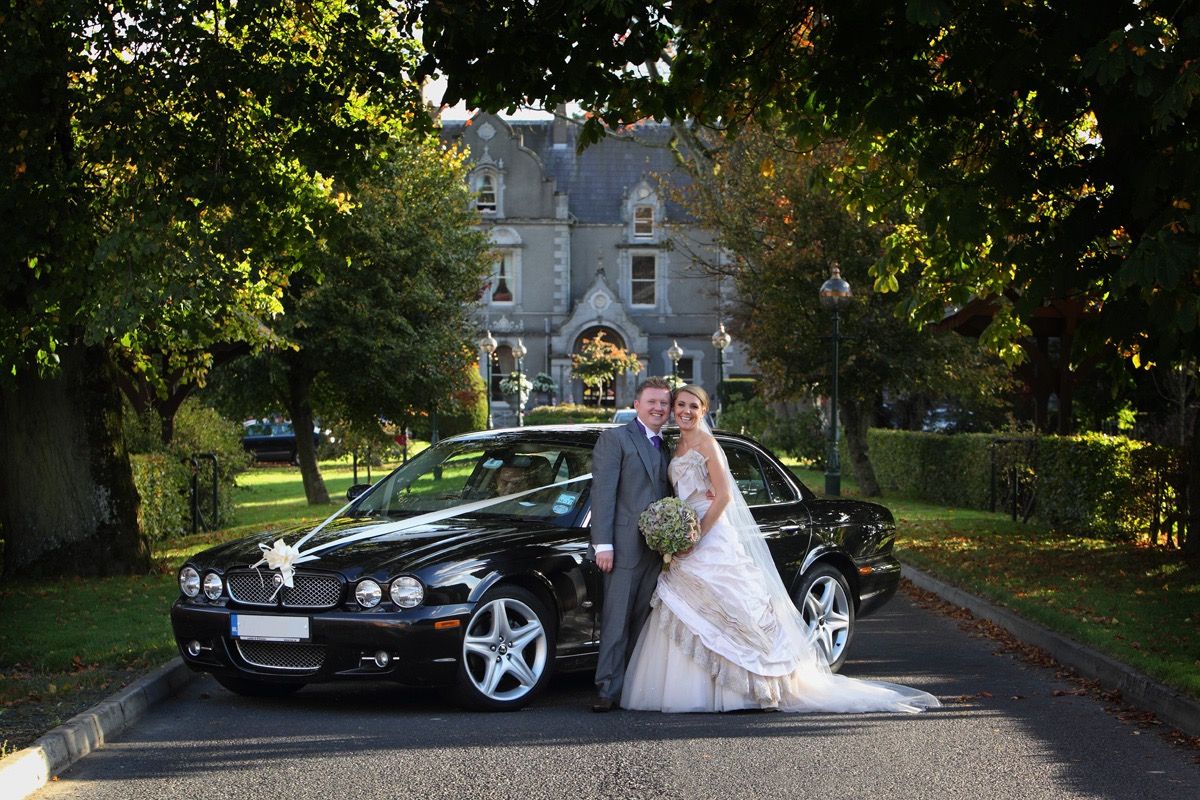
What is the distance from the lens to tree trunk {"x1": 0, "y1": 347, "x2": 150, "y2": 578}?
15.6m

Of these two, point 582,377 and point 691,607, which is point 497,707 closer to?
point 691,607

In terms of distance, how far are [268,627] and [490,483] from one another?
69.8 inches

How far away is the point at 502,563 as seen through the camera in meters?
8.25

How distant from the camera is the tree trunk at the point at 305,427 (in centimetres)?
3034

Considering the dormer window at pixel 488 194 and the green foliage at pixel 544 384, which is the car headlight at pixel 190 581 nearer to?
the green foliage at pixel 544 384

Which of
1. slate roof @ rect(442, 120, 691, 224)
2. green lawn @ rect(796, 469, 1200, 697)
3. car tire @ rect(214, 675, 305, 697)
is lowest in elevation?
green lawn @ rect(796, 469, 1200, 697)

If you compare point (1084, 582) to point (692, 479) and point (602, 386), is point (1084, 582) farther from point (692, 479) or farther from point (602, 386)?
point (602, 386)

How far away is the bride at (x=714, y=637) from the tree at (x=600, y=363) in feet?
184

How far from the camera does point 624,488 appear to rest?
332 inches

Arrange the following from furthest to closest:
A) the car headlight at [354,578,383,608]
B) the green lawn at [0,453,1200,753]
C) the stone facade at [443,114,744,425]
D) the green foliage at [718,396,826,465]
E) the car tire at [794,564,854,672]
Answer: the stone facade at [443,114,744,425] → the green foliage at [718,396,826,465] → the car tire at [794,564,854,672] → the green lawn at [0,453,1200,753] → the car headlight at [354,578,383,608]

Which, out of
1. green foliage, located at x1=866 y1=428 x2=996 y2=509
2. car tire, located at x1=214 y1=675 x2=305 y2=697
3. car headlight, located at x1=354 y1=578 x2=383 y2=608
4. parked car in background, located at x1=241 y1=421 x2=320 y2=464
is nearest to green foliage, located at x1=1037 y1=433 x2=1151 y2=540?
green foliage, located at x1=866 y1=428 x2=996 y2=509

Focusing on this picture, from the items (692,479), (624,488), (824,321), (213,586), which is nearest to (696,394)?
(692,479)

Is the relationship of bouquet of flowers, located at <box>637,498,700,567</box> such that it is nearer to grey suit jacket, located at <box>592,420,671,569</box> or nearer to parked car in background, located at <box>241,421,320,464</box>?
grey suit jacket, located at <box>592,420,671,569</box>

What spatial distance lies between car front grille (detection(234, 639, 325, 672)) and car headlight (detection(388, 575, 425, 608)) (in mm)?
516
